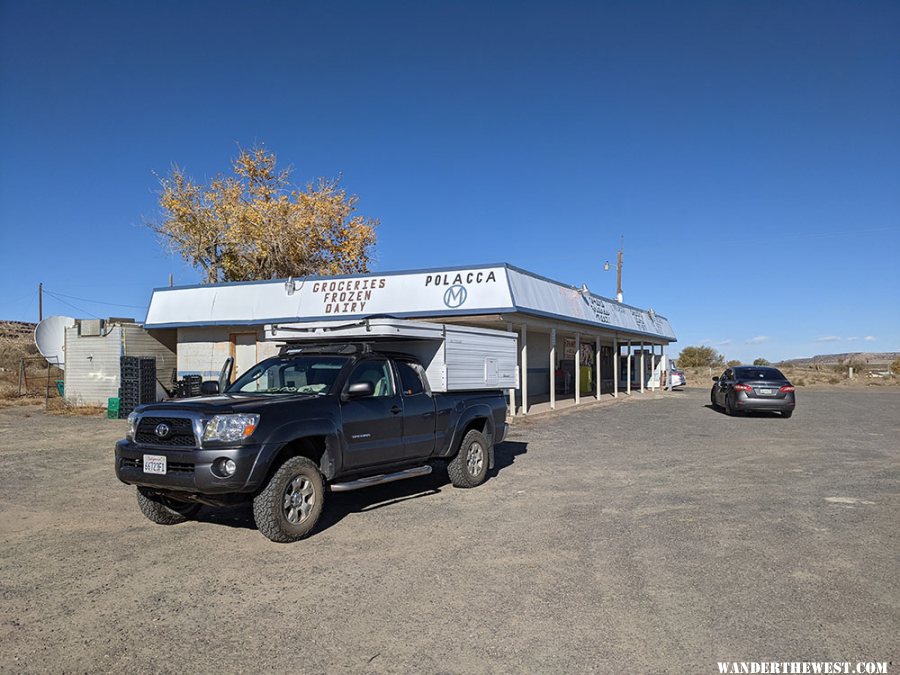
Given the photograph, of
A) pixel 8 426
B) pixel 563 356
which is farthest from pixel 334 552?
pixel 563 356

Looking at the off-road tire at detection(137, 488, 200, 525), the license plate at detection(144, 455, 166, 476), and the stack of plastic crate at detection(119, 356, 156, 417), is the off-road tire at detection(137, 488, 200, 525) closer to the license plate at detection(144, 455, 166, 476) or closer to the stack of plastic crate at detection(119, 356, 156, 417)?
the license plate at detection(144, 455, 166, 476)

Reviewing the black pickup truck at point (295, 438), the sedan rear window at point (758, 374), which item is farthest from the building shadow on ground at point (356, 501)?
the sedan rear window at point (758, 374)

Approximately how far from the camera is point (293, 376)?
761 cm

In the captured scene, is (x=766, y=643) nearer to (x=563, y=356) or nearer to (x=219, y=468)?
(x=219, y=468)

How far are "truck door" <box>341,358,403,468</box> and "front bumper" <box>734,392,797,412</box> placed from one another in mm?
14205

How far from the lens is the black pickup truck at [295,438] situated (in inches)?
237

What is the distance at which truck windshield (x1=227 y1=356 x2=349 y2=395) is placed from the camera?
7.35 meters

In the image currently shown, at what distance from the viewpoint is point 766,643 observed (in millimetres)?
3920

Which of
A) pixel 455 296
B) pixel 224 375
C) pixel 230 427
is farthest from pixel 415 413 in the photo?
pixel 455 296

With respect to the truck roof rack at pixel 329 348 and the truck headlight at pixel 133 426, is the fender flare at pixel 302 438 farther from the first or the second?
the truck headlight at pixel 133 426

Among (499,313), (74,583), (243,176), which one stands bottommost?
(74,583)

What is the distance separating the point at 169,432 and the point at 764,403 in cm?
1686

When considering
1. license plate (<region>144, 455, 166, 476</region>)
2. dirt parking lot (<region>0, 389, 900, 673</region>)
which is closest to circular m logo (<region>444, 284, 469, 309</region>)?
dirt parking lot (<region>0, 389, 900, 673</region>)

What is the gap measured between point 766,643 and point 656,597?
2.89 ft
